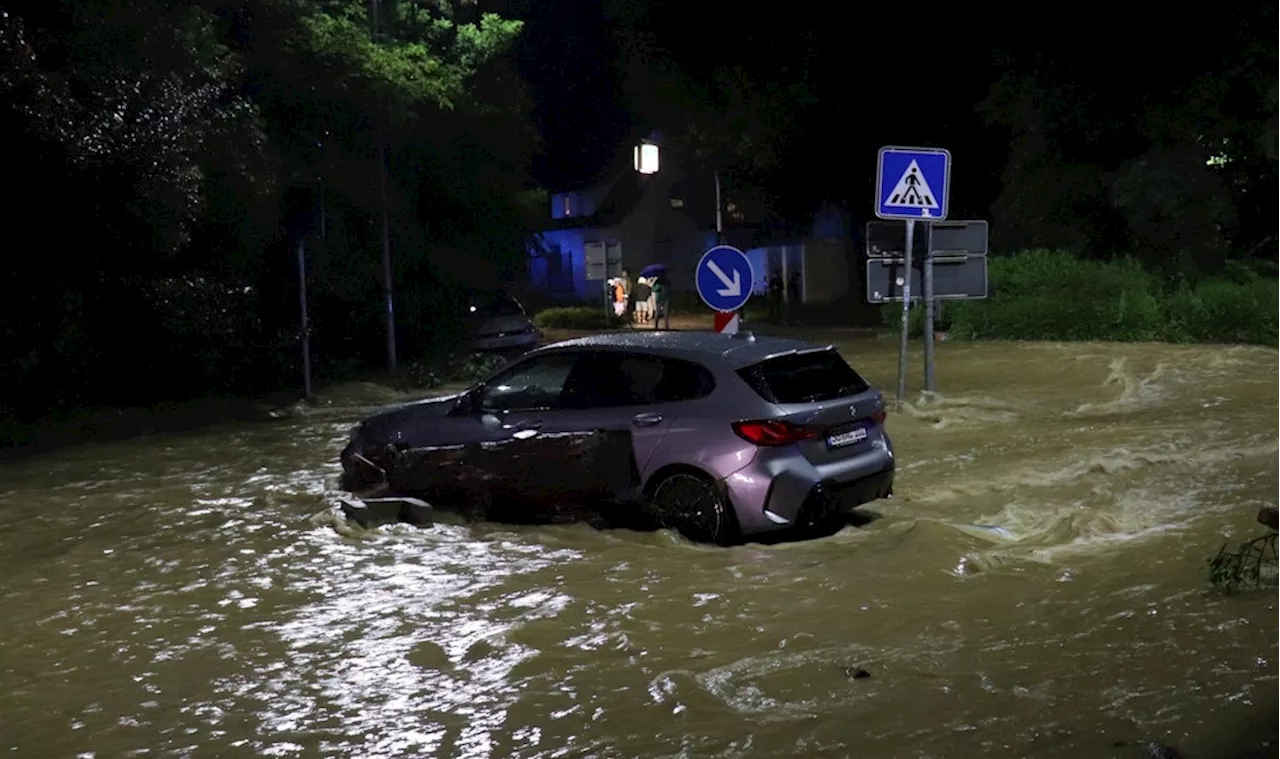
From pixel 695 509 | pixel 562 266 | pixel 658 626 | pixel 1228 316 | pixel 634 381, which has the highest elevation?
pixel 562 266

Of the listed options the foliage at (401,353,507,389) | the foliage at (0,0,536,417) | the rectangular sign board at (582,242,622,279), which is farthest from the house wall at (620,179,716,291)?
the foliage at (401,353,507,389)

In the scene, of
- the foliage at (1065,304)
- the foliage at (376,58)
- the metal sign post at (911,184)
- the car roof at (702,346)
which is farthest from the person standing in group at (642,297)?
the car roof at (702,346)

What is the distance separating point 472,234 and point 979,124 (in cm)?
1664

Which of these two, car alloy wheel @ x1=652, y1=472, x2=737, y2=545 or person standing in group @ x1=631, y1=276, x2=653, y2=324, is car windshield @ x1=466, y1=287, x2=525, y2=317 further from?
car alloy wheel @ x1=652, y1=472, x2=737, y2=545

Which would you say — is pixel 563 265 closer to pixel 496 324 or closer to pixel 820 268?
pixel 820 268

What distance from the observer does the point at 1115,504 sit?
10.4 m

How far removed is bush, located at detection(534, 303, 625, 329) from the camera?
40.8 metres

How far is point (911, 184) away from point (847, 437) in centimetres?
613

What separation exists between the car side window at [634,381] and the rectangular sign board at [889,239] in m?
6.53

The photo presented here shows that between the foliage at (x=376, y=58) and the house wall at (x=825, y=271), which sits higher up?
the foliage at (x=376, y=58)

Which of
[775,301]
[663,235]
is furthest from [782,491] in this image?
[663,235]

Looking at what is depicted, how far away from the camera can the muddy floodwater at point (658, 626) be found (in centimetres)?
568

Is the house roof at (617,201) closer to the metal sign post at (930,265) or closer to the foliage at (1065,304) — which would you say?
the foliage at (1065,304)

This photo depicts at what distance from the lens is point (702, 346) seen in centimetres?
966
